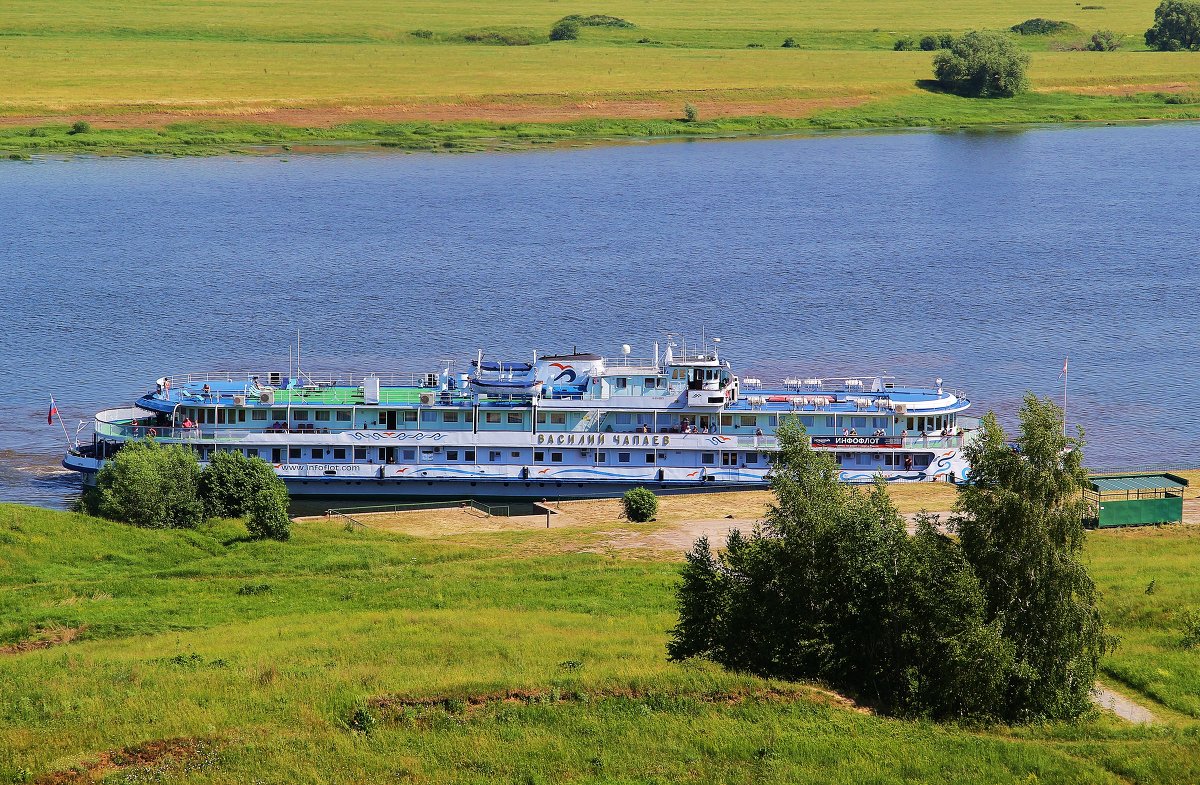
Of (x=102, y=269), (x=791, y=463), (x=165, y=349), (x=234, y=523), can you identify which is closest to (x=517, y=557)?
(x=234, y=523)

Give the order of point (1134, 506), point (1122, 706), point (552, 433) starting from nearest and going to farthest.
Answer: point (1122, 706)
point (1134, 506)
point (552, 433)

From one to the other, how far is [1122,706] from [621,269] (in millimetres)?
76645

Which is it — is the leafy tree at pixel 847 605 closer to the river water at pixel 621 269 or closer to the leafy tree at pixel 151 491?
the leafy tree at pixel 151 491

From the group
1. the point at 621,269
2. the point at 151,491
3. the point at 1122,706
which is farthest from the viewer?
the point at 621,269

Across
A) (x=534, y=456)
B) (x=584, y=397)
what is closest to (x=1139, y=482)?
(x=584, y=397)

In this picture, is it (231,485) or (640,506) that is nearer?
(231,485)

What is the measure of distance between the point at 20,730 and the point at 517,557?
24332mm

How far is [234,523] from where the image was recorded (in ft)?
192

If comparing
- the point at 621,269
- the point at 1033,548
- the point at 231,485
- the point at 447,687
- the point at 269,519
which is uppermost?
the point at 621,269

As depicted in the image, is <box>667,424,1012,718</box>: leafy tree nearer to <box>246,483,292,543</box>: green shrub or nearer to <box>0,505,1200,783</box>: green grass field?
<box>0,505,1200,783</box>: green grass field

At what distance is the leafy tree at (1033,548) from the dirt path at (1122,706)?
4.34 m

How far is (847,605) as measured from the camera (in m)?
34.5

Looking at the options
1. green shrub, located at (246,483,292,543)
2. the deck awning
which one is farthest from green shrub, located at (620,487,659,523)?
the deck awning

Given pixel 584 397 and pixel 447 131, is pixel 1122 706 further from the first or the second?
pixel 447 131
